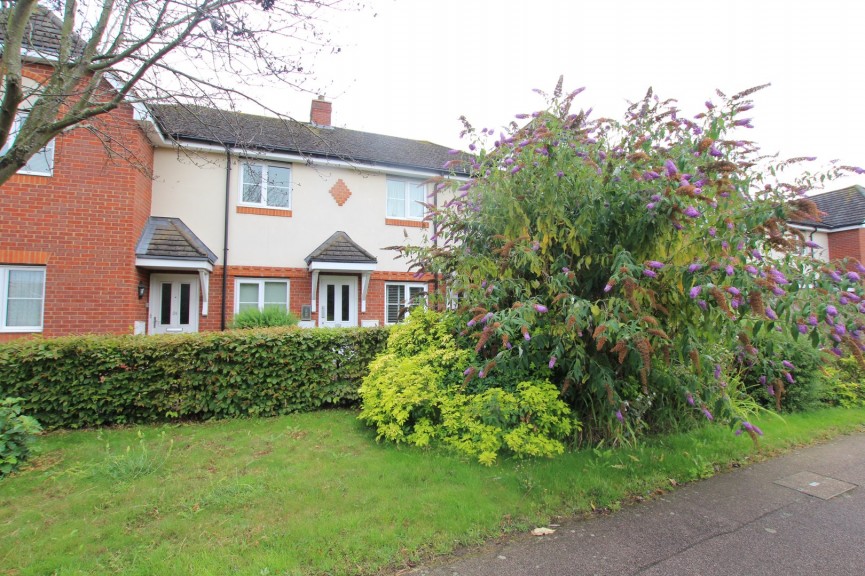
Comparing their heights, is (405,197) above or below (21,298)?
above

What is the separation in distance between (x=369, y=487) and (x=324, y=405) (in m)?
2.88

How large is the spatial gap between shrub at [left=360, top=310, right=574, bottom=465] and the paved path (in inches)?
41.1

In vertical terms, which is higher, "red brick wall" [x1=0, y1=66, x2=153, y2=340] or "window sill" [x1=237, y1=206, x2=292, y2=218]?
"window sill" [x1=237, y1=206, x2=292, y2=218]

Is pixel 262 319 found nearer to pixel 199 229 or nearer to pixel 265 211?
pixel 199 229

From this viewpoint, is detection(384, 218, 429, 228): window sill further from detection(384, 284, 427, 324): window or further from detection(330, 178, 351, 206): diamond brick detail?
A: detection(384, 284, 427, 324): window

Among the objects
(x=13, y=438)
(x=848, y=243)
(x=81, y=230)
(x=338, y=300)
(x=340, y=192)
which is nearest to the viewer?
(x=13, y=438)

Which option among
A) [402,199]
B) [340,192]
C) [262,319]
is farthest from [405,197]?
[262,319]

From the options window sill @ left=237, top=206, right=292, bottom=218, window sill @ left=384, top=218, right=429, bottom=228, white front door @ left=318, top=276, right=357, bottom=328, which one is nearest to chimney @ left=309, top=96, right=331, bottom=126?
window sill @ left=237, top=206, right=292, bottom=218

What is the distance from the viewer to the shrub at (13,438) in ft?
14.0

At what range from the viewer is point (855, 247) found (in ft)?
61.6

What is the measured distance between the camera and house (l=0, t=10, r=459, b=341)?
29.0ft

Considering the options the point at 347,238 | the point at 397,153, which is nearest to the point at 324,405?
the point at 347,238

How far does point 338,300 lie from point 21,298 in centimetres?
653

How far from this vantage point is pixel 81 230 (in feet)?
29.8
